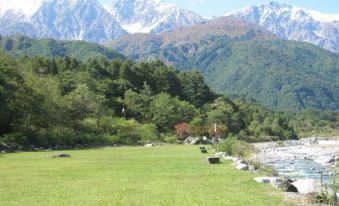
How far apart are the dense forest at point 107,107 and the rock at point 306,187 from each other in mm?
33525

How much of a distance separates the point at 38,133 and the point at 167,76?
265 feet

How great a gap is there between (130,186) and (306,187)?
6990 millimetres

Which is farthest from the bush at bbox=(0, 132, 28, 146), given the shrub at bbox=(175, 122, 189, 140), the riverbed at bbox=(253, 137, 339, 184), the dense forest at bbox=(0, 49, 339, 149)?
the shrub at bbox=(175, 122, 189, 140)

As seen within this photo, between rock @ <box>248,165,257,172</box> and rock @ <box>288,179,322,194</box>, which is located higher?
rock @ <box>288,179,322,194</box>

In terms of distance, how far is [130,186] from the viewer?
1977cm

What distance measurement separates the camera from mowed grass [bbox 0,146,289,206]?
16359mm

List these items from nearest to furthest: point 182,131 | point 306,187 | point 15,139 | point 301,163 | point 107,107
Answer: point 306,187 → point 301,163 → point 15,139 → point 182,131 → point 107,107

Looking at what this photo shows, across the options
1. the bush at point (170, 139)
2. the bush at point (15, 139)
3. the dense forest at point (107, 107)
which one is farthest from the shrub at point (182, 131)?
the bush at point (15, 139)

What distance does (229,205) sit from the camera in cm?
1533

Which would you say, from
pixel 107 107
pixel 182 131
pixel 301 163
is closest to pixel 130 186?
pixel 301 163

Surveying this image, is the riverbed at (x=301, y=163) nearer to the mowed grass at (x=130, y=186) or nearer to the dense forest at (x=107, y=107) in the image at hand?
the mowed grass at (x=130, y=186)

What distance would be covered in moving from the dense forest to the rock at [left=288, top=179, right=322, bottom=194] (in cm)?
3353

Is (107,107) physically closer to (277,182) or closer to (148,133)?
(148,133)

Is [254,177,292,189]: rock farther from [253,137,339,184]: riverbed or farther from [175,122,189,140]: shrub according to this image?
[175,122,189,140]: shrub
